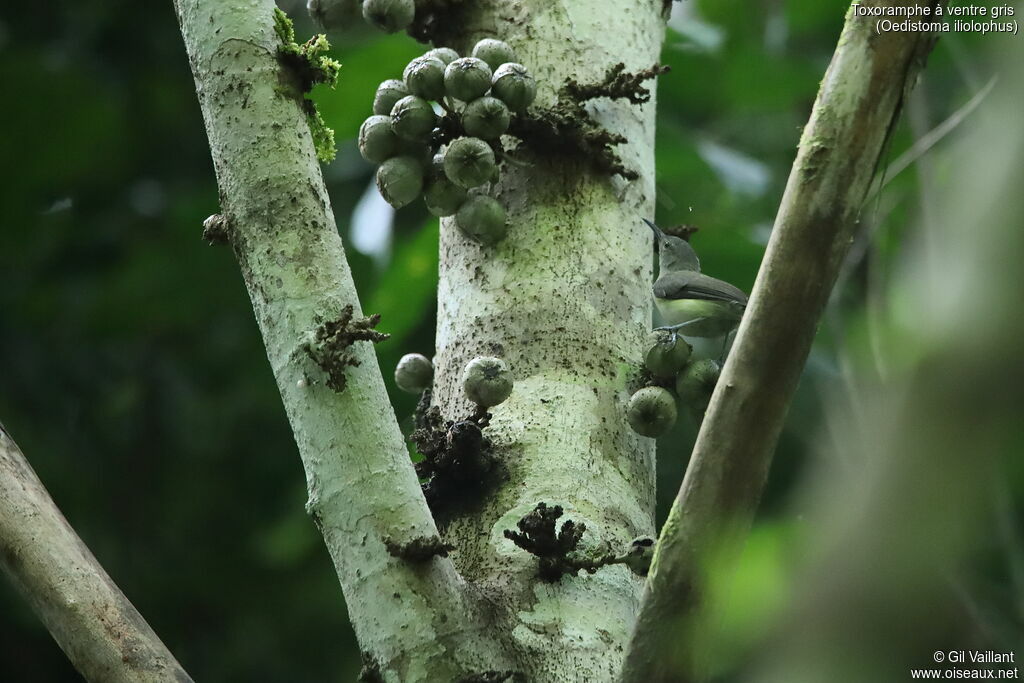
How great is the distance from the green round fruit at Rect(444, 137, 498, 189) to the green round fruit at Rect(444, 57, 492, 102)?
3.8 inches

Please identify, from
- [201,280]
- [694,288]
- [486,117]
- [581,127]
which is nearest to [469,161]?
[486,117]

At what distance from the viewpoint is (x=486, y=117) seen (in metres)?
2.42

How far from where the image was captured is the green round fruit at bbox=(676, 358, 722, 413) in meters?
2.40

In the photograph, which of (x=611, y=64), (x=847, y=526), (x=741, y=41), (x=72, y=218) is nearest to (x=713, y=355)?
(x=611, y=64)

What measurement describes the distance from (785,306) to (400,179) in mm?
1235

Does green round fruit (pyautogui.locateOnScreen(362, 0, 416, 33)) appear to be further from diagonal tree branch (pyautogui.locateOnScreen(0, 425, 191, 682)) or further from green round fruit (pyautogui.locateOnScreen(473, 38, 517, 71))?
diagonal tree branch (pyautogui.locateOnScreen(0, 425, 191, 682))

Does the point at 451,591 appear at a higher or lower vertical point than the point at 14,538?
lower

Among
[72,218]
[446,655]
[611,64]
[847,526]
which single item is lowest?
[446,655]

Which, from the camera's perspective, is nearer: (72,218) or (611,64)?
(611,64)

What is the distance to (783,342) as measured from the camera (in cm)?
141

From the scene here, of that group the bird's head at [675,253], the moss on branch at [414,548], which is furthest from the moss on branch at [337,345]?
the bird's head at [675,253]

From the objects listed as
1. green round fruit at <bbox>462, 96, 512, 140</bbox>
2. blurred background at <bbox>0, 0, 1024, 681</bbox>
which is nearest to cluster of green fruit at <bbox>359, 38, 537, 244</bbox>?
green round fruit at <bbox>462, 96, 512, 140</bbox>

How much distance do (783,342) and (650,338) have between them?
1064 millimetres

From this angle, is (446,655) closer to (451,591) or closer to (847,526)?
(451,591)
